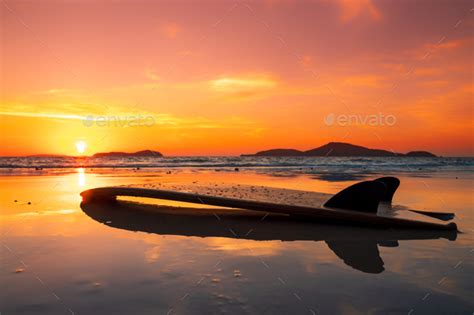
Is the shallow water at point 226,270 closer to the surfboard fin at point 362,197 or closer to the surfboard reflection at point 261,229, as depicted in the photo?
the surfboard reflection at point 261,229

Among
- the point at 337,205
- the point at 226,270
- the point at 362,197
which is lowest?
the point at 226,270

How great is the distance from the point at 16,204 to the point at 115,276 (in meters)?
5.02

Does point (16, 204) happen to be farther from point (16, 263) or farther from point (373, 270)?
point (373, 270)

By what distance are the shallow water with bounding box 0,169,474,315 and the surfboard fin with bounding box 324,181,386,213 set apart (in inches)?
18.7

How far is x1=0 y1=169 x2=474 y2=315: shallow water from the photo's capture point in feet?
8.57

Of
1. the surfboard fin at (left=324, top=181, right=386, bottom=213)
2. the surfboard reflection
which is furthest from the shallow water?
the surfboard fin at (left=324, top=181, right=386, bottom=213)

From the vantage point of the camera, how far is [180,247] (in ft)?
13.7

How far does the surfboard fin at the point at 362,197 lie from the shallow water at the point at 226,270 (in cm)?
48

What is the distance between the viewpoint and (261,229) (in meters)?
5.17

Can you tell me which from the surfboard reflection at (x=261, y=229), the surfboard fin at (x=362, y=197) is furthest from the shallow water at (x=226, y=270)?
the surfboard fin at (x=362, y=197)

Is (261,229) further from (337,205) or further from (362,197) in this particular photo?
(362,197)

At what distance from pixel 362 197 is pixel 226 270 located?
2821mm

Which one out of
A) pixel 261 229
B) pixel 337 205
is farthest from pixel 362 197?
pixel 261 229

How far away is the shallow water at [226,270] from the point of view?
2.61 m
